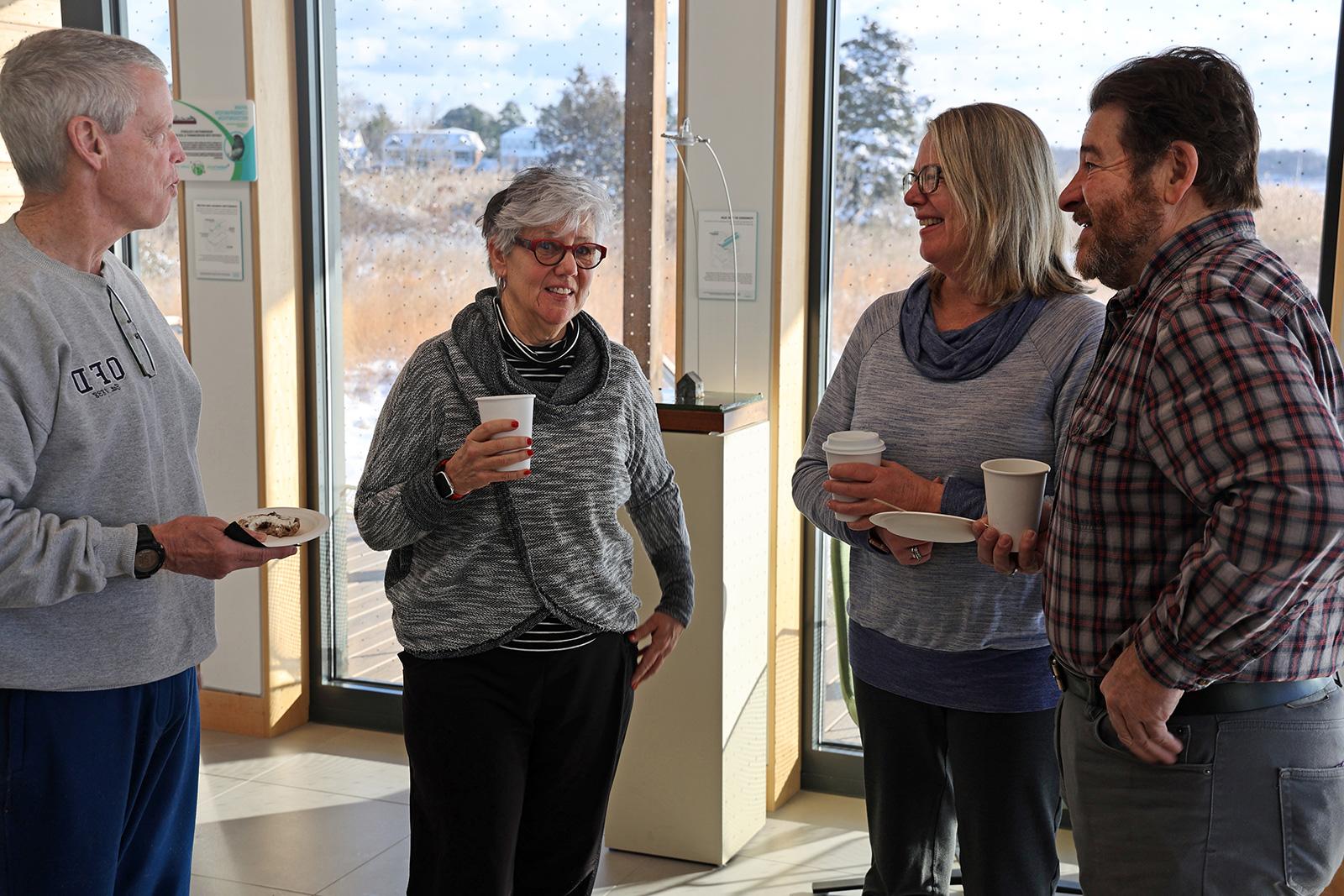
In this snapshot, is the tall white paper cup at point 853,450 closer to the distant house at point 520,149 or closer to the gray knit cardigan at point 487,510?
the gray knit cardigan at point 487,510

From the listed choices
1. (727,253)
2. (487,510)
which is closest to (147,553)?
(487,510)

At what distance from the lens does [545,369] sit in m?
2.00

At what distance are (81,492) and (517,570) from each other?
2.07 feet

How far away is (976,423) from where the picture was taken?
6.39 feet

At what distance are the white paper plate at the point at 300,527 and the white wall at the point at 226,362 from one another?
215 cm

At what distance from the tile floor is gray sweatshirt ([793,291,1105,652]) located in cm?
130

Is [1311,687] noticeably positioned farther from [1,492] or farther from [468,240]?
[468,240]

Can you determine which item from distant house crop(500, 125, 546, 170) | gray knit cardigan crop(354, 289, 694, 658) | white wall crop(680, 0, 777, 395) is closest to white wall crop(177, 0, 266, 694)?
distant house crop(500, 125, 546, 170)

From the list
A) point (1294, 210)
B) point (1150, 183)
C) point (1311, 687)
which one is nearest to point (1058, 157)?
point (1294, 210)

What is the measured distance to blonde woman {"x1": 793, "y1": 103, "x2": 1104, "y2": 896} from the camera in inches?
76.0

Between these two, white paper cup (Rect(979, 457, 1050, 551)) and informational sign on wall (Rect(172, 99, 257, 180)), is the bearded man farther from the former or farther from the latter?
informational sign on wall (Rect(172, 99, 257, 180))

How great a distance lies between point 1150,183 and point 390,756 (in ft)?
10.1

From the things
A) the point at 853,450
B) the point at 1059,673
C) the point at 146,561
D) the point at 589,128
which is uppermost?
the point at 589,128

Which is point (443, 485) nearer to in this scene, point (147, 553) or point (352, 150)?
point (147, 553)
